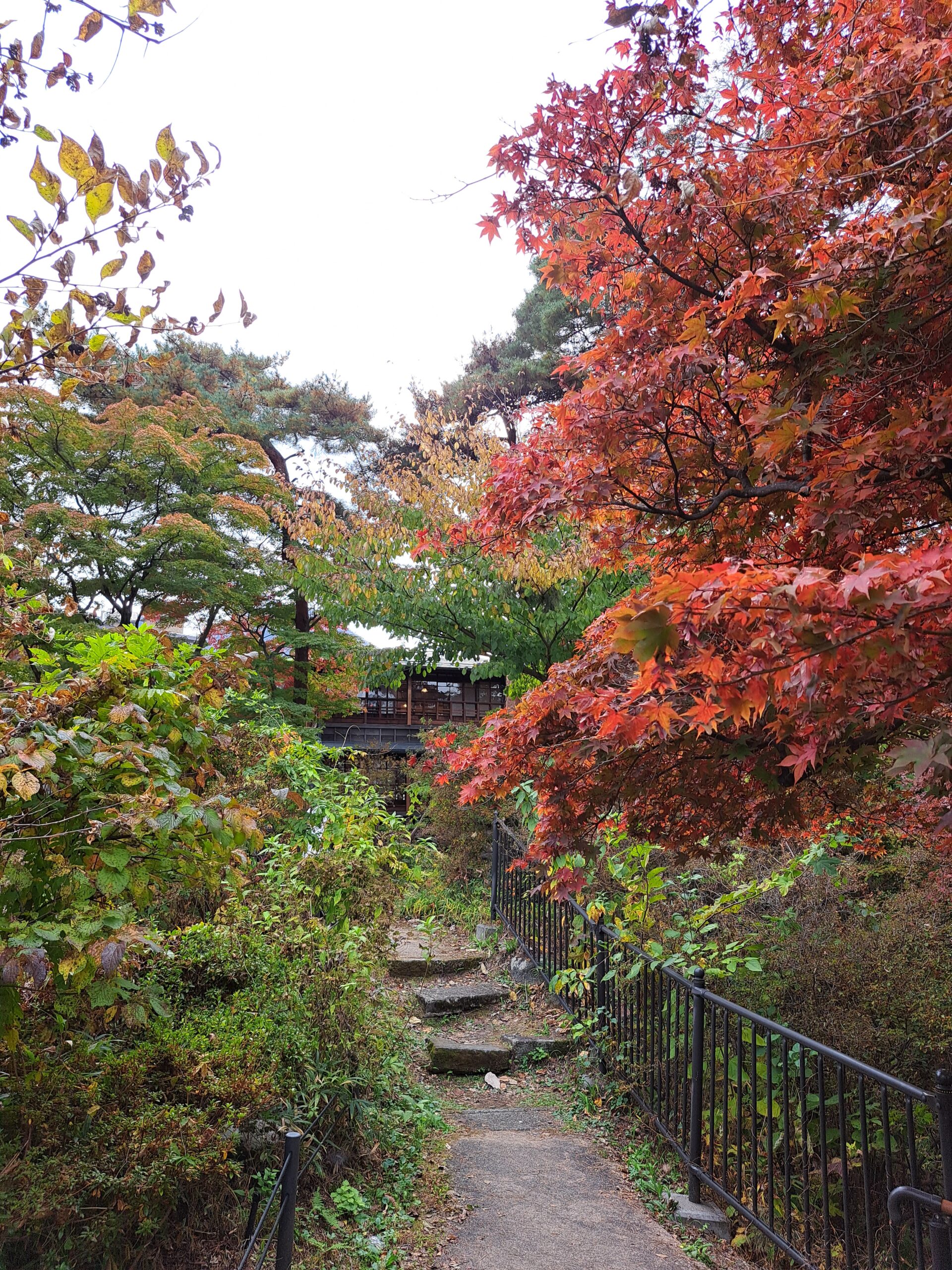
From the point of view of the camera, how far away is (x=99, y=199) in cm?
205

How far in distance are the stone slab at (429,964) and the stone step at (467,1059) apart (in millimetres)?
1409

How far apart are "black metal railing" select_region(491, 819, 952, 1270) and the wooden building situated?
16518mm

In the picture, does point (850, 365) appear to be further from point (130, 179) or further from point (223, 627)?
point (223, 627)

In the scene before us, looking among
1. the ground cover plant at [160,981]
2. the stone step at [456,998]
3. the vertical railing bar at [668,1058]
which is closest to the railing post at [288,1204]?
the ground cover plant at [160,981]

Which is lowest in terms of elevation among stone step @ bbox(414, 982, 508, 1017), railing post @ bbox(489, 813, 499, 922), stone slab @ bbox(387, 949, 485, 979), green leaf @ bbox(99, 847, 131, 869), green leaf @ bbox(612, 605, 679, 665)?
stone step @ bbox(414, 982, 508, 1017)

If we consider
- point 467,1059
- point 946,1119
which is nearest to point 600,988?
point 467,1059

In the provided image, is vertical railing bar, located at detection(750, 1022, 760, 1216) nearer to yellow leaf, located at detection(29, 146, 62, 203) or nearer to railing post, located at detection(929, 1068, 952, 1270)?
railing post, located at detection(929, 1068, 952, 1270)

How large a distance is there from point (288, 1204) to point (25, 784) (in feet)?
4.63

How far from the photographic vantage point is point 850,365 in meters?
2.80

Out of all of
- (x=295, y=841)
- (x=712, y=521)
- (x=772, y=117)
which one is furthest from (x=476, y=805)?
(x=772, y=117)

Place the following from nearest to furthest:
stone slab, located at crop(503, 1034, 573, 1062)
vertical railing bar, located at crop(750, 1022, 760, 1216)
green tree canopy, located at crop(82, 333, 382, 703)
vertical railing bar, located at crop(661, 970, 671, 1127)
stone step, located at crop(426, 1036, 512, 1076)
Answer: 1. vertical railing bar, located at crop(750, 1022, 760, 1216)
2. vertical railing bar, located at crop(661, 970, 671, 1127)
3. stone step, located at crop(426, 1036, 512, 1076)
4. stone slab, located at crop(503, 1034, 573, 1062)
5. green tree canopy, located at crop(82, 333, 382, 703)

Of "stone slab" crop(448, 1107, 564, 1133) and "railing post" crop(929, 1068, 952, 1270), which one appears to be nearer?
"railing post" crop(929, 1068, 952, 1270)

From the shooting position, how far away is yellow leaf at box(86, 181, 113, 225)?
204 cm

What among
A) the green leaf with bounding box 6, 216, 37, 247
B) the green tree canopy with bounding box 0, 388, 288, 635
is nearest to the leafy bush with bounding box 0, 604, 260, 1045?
the green leaf with bounding box 6, 216, 37, 247
